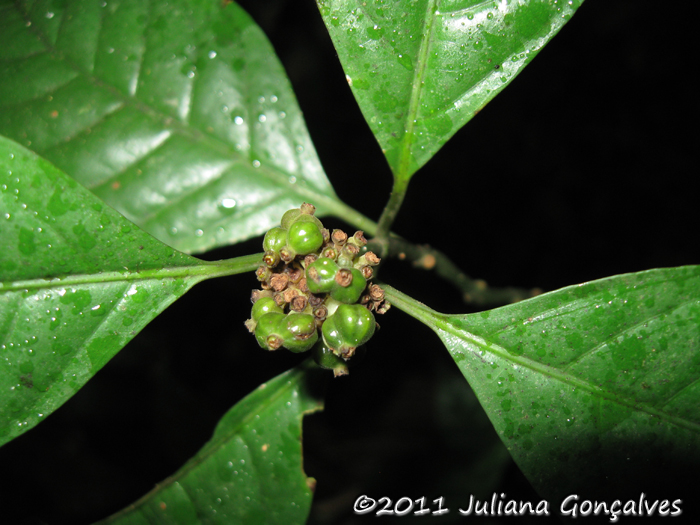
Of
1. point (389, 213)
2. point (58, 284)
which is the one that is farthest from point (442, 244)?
point (58, 284)

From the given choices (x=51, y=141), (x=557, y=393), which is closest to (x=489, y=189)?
(x=557, y=393)

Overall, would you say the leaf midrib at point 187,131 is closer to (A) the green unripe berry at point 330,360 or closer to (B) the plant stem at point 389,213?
(B) the plant stem at point 389,213

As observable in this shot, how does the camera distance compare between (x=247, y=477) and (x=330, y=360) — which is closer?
(x=330, y=360)

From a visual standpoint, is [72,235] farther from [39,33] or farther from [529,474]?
[529,474]

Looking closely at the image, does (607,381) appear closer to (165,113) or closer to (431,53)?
(431,53)

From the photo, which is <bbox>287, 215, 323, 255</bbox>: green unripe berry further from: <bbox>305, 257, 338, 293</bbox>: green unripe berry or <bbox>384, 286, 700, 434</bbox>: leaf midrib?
<bbox>384, 286, 700, 434</bbox>: leaf midrib

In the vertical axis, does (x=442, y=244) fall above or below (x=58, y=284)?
above

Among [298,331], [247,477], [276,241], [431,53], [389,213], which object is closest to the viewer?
[298,331]
